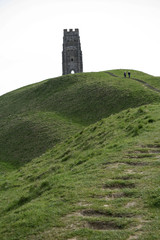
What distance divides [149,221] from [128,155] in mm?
6881

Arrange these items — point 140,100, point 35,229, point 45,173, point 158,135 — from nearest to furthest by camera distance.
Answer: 1. point 35,229
2. point 158,135
3. point 45,173
4. point 140,100

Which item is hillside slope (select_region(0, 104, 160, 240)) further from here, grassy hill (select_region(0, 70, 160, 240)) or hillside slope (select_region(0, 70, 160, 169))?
hillside slope (select_region(0, 70, 160, 169))

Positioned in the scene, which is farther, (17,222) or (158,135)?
(158,135)

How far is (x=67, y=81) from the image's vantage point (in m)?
71.6

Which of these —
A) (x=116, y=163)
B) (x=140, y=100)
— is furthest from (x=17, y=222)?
Result: (x=140, y=100)

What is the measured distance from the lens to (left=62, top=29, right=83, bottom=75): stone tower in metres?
112

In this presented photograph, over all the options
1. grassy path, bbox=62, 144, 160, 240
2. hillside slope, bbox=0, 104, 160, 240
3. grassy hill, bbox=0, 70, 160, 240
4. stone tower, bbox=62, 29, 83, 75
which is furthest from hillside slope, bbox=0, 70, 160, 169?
stone tower, bbox=62, 29, 83, 75

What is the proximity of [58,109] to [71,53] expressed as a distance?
62.8 metres

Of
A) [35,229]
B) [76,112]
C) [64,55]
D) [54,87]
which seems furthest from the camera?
[64,55]

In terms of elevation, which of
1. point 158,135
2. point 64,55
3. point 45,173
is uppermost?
point 64,55

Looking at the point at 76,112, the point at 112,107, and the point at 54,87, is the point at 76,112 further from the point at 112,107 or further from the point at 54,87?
the point at 54,87

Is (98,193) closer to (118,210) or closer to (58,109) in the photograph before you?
(118,210)

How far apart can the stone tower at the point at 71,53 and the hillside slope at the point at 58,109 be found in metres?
40.3

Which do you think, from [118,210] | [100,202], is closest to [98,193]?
[100,202]
